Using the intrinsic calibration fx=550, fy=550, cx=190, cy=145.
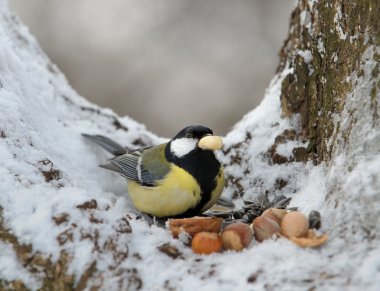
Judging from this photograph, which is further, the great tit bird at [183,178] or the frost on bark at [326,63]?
the great tit bird at [183,178]

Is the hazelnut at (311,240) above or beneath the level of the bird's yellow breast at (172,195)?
beneath

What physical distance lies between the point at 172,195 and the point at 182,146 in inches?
7.2

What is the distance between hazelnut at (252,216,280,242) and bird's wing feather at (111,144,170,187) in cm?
57

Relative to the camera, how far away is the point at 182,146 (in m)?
1.89

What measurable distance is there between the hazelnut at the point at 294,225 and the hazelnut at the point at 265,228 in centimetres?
4

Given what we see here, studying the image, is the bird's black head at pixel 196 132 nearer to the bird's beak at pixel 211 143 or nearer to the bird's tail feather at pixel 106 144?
the bird's beak at pixel 211 143

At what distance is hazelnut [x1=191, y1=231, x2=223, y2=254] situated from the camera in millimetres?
1311

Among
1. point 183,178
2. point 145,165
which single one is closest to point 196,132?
point 183,178

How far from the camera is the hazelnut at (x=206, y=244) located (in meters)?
1.31

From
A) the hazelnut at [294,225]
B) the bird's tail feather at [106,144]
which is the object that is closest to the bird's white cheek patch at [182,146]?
the bird's tail feather at [106,144]

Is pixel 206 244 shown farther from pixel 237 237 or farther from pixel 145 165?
pixel 145 165

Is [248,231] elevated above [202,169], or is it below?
below

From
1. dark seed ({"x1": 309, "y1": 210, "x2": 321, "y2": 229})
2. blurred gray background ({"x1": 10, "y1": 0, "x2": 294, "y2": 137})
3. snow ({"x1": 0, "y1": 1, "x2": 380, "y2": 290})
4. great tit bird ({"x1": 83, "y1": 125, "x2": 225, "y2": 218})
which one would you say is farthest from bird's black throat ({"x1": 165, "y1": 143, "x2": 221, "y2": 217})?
blurred gray background ({"x1": 10, "y1": 0, "x2": 294, "y2": 137})

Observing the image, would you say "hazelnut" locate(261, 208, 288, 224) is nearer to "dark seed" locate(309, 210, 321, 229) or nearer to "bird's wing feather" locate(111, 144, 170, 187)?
"dark seed" locate(309, 210, 321, 229)
